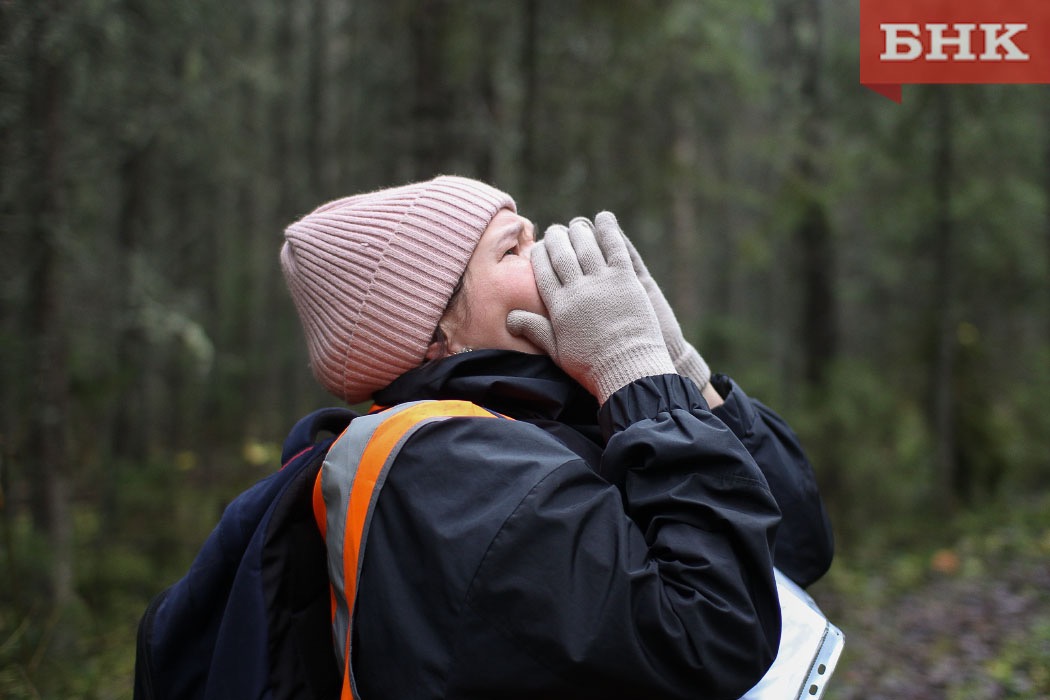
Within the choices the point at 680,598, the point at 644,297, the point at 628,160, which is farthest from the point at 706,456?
the point at 628,160

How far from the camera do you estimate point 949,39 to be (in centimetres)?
361

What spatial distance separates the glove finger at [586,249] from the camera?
187cm

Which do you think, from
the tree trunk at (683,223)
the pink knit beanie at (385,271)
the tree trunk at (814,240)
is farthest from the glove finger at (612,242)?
the tree trunk at (683,223)

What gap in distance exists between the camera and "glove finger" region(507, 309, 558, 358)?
188 cm

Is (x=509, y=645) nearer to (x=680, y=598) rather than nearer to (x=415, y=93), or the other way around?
(x=680, y=598)

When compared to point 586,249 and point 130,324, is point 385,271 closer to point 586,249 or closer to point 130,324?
point 586,249

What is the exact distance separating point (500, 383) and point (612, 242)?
431mm

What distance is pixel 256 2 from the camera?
14.6 meters

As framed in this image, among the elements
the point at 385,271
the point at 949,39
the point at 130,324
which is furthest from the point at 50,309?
the point at 949,39

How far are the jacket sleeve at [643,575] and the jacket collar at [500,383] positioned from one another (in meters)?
0.27

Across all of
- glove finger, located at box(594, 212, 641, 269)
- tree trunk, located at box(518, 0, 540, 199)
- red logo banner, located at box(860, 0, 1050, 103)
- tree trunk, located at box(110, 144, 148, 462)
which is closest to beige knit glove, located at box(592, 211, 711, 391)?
glove finger, located at box(594, 212, 641, 269)

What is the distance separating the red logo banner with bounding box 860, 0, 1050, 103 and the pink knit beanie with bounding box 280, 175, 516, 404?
93.8 inches

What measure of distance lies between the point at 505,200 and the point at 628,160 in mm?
8919

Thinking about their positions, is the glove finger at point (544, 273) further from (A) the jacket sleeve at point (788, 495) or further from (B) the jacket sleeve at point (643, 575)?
(A) the jacket sleeve at point (788, 495)
